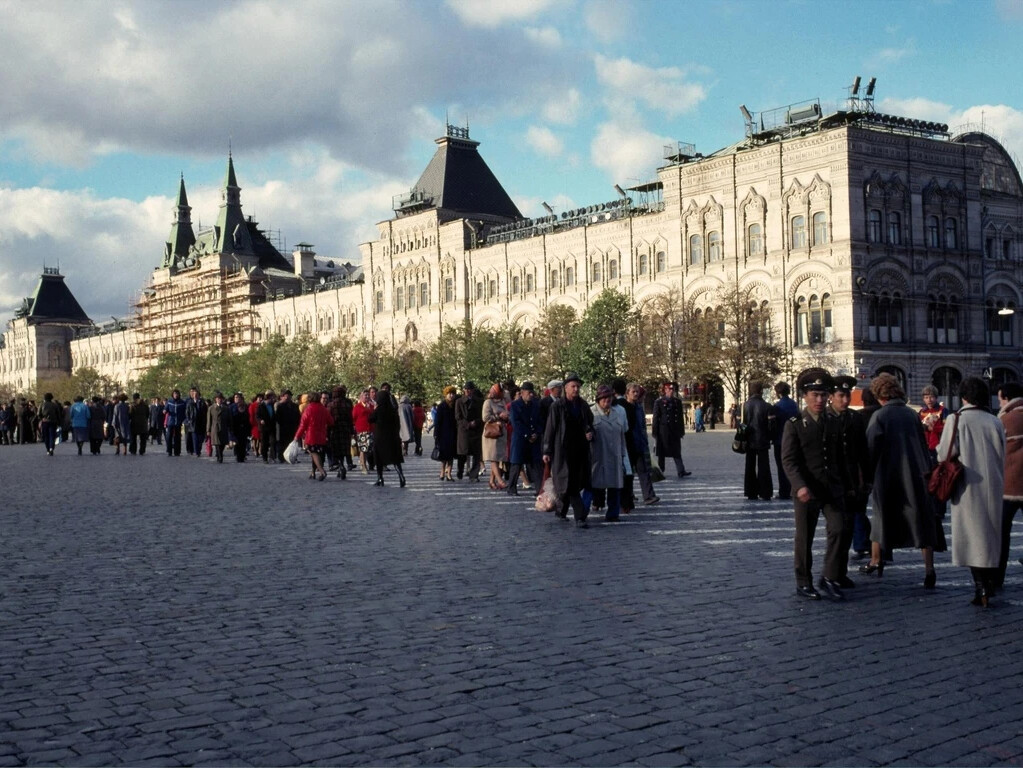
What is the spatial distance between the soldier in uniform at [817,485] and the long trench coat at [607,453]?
545cm

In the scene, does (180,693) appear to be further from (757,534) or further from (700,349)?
(700,349)

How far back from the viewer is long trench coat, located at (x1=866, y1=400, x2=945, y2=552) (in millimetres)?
9391

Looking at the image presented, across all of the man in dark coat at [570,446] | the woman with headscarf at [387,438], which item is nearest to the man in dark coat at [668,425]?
the woman with headscarf at [387,438]

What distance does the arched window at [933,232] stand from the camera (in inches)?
2237

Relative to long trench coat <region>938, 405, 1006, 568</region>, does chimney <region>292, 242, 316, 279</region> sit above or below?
above

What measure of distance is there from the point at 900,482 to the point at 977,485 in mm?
850

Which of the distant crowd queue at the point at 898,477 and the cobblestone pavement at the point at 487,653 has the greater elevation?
the distant crowd queue at the point at 898,477

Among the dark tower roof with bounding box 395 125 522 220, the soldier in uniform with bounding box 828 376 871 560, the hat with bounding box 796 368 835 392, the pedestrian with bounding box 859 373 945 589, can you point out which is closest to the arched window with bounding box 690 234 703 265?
the dark tower roof with bounding box 395 125 522 220

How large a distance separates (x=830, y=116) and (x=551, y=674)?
5412cm

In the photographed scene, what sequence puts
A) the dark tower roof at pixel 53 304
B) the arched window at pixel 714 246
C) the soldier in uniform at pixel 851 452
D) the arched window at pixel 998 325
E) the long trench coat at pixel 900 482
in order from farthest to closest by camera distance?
the dark tower roof at pixel 53 304
the arched window at pixel 714 246
the arched window at pixel 998 325
the long trench coat at pixel 900 482
the soldier in uniform at pixel 851 452

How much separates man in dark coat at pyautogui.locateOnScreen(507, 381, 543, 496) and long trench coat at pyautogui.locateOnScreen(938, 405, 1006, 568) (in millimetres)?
9235

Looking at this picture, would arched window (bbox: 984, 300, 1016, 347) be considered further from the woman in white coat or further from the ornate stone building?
the woman in white coat

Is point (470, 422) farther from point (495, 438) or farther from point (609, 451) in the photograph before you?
point (609, 451)

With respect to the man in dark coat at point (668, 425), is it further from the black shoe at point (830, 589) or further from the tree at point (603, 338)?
the tree at point (603, 338)
